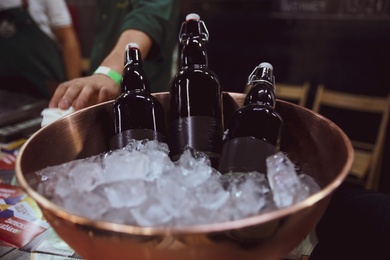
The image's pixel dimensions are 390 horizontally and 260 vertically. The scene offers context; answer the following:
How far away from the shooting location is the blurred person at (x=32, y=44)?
7.22 ft

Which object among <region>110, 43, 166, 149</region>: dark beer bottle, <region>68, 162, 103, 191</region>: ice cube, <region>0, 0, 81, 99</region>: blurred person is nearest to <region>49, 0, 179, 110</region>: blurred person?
<region>110, 43, 166, 149</region>: dark beer bottle

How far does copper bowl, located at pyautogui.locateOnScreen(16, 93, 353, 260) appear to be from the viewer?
41cm

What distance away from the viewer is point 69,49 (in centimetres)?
268

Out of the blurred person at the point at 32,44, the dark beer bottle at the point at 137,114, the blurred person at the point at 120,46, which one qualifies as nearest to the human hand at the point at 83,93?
the blurred person at the point at 120,46

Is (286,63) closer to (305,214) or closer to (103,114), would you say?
(103,114)

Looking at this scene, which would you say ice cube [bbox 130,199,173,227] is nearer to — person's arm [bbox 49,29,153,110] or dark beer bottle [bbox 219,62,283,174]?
dark beer bottle [bbox 219,62,283,174]

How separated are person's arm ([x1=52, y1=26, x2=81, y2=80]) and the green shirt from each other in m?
0.86

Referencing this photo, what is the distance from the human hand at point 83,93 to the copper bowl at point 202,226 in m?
0.21

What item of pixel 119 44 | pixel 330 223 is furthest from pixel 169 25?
pixel 330 223

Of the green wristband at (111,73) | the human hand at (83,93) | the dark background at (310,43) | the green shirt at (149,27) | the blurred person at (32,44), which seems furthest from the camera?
the dark background at (310,43)

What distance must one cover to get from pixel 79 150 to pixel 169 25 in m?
0.83

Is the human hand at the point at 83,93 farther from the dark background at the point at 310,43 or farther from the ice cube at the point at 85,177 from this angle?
Answer: the dark background at the point at 310,43

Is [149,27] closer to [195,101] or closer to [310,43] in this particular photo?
[195,101]

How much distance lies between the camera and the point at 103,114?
2.59 ft
